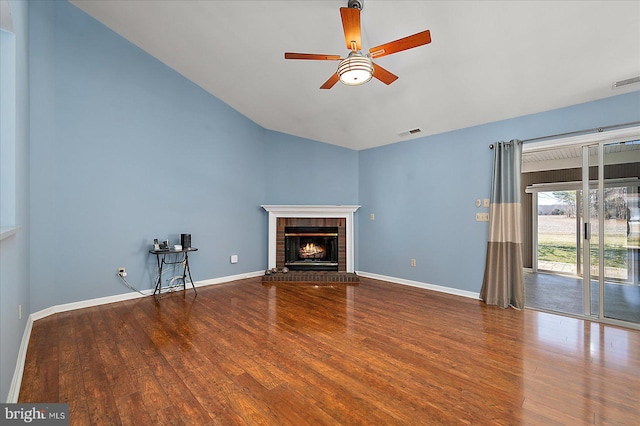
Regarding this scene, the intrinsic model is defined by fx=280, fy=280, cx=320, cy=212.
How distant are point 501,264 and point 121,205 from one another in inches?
221

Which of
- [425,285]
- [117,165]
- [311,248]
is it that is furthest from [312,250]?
[117,165]

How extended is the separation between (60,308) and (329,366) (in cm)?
360

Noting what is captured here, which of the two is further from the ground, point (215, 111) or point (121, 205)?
point (215, 111)

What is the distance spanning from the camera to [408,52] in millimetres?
3082

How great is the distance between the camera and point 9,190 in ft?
6.64

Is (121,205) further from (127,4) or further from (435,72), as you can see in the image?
(435,72)

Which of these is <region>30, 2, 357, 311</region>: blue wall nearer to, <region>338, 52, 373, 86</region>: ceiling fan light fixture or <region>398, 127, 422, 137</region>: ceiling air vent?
<region>398, 127, 422, 137</region>: ceiling air vent

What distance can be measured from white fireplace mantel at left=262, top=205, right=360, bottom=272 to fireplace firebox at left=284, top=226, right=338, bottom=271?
0.26 m

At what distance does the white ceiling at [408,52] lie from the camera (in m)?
2.54

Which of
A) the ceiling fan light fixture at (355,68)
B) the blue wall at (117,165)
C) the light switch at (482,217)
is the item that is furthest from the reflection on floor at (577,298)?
the blue wall at (117,165)

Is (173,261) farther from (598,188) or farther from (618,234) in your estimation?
(618,234)

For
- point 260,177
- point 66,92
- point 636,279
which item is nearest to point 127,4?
point 66,92

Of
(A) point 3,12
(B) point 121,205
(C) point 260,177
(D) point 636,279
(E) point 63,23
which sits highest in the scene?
(E) point 63,23

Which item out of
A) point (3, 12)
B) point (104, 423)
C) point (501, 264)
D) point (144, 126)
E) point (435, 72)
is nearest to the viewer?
point (104, 423)
